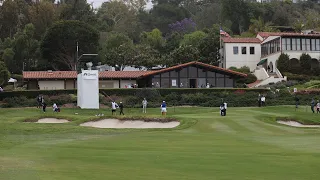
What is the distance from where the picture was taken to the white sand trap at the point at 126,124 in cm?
3959

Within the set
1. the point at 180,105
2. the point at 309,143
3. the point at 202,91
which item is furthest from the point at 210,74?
the point at 309,143

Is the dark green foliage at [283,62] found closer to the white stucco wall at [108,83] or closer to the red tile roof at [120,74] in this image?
the red tile roof at [120,74]

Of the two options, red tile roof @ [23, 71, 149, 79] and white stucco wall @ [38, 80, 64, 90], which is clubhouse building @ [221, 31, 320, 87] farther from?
white stucco wall @ [38, 80, 64, 90]

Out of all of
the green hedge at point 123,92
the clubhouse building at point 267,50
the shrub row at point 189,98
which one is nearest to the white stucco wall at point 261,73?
the clubhouse building at point 267,50

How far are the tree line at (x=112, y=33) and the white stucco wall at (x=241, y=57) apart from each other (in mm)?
4318

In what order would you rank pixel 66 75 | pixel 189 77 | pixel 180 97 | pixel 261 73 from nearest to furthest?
pixel 180 97 < pixel 189 77 < pixel 66 75 < pixel 261 73

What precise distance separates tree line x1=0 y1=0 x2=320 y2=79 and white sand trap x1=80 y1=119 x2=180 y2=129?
28988 millimetres

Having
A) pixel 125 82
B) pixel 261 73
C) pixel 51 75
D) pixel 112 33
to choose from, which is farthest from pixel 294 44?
pixel 112 33

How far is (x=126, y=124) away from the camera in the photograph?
41031mm

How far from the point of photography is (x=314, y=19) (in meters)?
112

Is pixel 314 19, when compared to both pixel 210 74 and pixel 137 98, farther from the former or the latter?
pixel 137 98

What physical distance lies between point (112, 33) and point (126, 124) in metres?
80.1

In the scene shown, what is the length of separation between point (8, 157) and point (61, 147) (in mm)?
4180

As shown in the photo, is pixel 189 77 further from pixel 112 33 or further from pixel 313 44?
pixel 112 33
